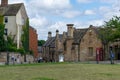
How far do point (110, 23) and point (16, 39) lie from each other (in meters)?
27.4

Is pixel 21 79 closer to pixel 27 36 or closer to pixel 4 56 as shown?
pixel 4 56

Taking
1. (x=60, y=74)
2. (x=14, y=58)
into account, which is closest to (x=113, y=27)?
(x=14, y=58)

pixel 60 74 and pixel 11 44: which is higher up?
pixel 11 44

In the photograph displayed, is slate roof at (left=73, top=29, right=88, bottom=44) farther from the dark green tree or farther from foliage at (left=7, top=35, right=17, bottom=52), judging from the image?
foliage at (left=7, top=35, right=17, bottom=52)

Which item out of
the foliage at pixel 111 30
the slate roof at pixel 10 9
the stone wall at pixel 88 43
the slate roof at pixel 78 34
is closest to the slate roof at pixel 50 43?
the slate roof at pixel 78 34

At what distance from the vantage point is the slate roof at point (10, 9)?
10069 centimetres

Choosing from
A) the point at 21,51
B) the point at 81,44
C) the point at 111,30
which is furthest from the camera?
the point at 21,51

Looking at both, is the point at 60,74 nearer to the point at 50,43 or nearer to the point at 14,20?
the point at 14,20

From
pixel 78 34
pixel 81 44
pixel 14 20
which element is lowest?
pixel 81 44

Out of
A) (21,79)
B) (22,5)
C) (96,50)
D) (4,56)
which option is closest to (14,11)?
(22,5)

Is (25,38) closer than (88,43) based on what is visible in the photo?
No

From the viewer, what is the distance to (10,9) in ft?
338

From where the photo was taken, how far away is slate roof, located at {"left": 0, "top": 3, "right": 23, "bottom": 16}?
101 metres

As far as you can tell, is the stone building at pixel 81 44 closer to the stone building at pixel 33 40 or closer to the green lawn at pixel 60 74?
the stone building at pixel 33 40
